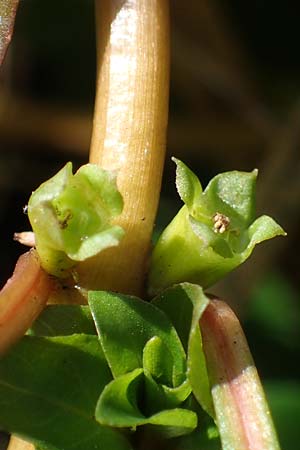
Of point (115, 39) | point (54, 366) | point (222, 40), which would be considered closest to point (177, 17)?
point (222, 40)

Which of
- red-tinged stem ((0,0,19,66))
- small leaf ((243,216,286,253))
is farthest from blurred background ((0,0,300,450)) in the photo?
small leaf ((243,216,286,253))

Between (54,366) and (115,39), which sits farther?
(115,39)

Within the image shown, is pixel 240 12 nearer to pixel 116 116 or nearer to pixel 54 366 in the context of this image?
pixel 116 116

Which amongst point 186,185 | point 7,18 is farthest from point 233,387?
point 7,18

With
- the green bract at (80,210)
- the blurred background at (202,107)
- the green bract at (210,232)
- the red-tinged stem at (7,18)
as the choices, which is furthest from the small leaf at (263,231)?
the blurred background at (202,107)

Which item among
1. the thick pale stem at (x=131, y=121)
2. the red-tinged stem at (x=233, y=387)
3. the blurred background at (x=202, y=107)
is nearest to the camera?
the red-tinged stem at (x=233, y=387)

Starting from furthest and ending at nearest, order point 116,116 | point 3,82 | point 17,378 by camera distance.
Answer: point 3,82, point 116,116, point 17,378

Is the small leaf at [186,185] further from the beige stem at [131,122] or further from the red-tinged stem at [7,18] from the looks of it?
the red-tinged stem at [7,18]

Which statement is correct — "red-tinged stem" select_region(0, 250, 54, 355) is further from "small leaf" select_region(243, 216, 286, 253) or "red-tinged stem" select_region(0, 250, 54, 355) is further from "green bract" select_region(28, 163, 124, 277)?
"small leaf" select_region(243, 216, 286, 253)
